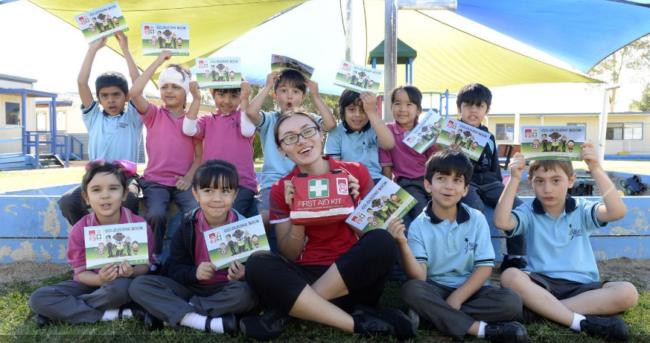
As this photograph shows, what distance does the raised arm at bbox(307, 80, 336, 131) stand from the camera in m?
3.24

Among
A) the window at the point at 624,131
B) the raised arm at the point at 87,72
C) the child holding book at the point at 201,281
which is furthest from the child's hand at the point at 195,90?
the window at the point at 624,131

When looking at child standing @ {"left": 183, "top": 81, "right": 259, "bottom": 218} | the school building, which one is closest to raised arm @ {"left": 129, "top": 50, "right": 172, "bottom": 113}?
child standing @ {"left": 183, "top": 81, "right": 259, "bottom": 218}

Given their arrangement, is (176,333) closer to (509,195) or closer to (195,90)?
(195,90)

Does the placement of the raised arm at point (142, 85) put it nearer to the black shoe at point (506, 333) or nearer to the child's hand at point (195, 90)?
the child's hand at point (195, 90)

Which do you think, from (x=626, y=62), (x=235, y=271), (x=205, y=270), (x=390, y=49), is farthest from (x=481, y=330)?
(x=626, y=62)

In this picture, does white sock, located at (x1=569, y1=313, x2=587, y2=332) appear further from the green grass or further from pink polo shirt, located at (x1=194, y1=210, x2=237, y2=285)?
pink polo shirt, located at (x1=194, y1=210, x2=237, y2=285)

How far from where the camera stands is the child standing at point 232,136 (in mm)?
3350

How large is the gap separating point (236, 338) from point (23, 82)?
20.7 meters

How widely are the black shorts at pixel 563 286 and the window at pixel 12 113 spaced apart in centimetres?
1925

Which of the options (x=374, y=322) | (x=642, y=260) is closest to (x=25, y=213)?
(x=374, y=322)

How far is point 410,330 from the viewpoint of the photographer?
87.4 inches

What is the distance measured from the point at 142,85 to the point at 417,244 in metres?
2.12

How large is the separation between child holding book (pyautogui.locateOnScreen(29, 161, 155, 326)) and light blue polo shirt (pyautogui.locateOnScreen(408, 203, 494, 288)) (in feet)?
4.83

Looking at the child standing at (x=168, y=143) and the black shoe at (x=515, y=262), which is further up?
the child standing at (x=168, y=143)
